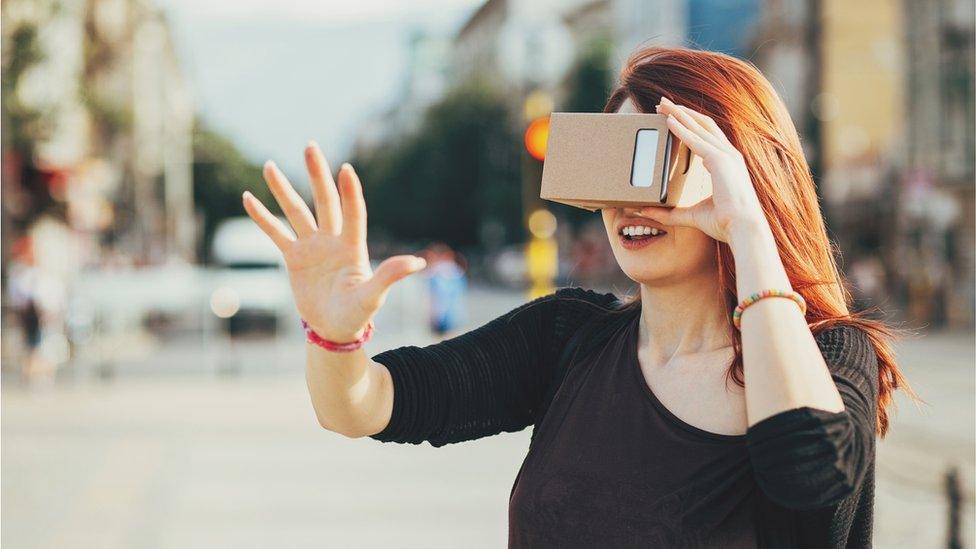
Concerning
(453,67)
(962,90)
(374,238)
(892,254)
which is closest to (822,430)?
(892,254)

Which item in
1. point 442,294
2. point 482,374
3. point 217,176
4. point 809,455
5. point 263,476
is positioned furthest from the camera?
point 217,176

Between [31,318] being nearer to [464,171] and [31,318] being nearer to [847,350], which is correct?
[847,350]

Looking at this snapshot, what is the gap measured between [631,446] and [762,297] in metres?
0.33

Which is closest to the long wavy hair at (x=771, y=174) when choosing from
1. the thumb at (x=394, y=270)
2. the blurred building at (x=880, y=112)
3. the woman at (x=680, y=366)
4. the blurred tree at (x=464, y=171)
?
the woman at (x=680, y=366)

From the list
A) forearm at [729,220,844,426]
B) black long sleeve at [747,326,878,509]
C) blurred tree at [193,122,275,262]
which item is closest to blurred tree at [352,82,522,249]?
Result: blurred tree at [193,122,275,262]

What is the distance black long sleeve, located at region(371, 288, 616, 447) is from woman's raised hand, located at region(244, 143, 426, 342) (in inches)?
9.8

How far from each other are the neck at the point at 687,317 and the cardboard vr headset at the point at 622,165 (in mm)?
181

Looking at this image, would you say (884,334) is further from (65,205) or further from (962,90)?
(962,90)

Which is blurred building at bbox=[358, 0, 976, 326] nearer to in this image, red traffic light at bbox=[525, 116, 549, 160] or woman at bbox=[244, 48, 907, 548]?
red traffic light at bbox=[525, 116, 549, 160]

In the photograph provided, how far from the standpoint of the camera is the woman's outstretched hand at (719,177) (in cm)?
199

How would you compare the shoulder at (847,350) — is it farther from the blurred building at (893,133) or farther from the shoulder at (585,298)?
the blurred building at (893,133)

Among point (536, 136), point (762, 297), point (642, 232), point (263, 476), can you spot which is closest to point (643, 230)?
point (642, 232)

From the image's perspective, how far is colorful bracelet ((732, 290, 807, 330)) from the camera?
6.39 ft

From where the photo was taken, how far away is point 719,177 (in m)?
1.99
